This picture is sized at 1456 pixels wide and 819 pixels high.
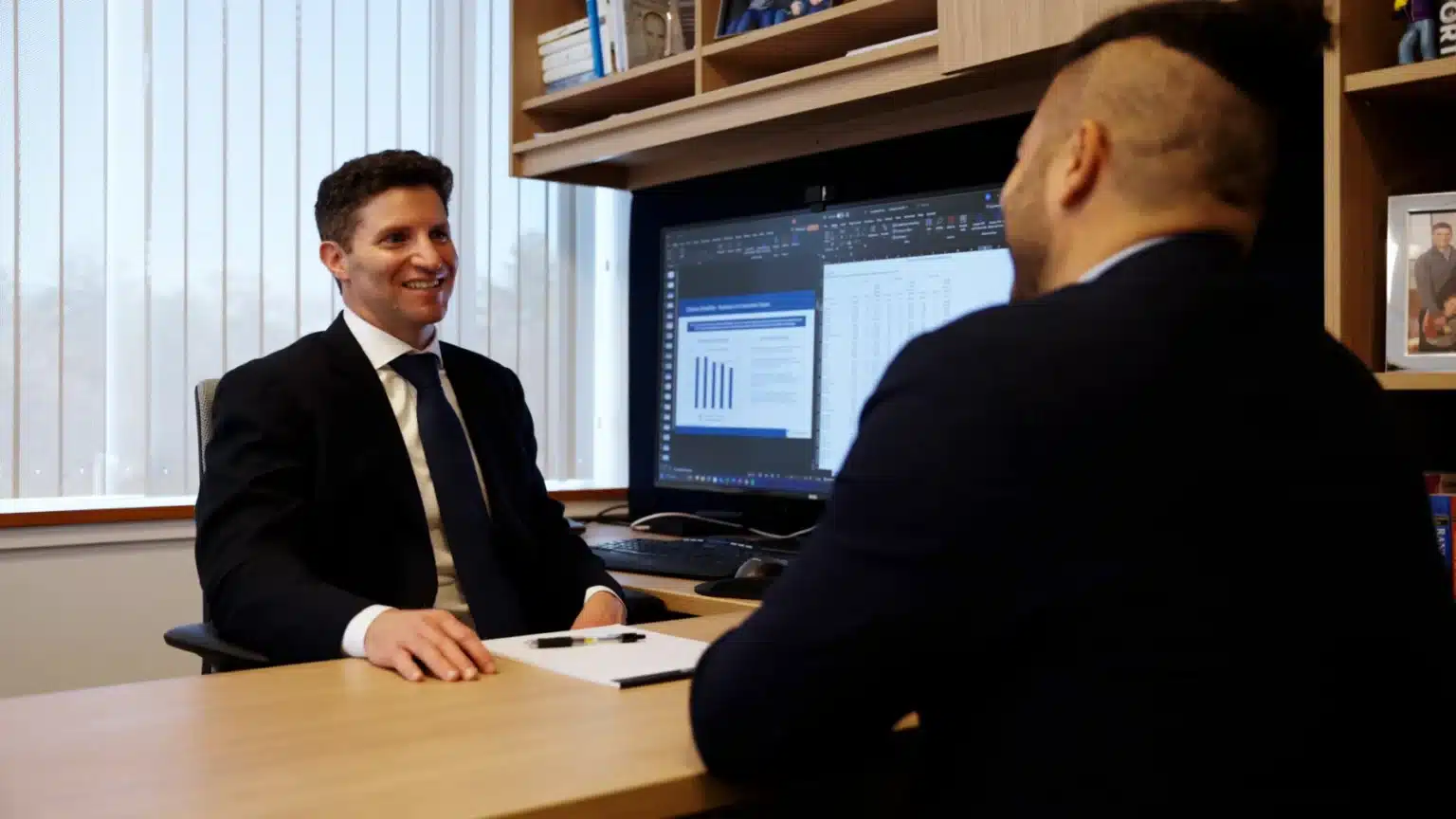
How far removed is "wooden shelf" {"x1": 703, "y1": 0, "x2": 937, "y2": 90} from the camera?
7.47ft

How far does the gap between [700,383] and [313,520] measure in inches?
39.8

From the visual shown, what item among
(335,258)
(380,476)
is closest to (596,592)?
(380,476)

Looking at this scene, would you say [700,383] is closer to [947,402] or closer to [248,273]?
[248,273]

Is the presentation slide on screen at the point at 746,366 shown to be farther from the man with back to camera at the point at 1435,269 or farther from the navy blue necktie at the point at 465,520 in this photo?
the man with back to camera at the point at 1435,269

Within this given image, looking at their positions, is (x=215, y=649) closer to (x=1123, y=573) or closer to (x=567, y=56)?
(x=1123, y=573)

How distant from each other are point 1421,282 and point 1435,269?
0.02m

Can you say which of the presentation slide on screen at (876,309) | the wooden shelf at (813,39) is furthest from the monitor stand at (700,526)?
the wooden shelf at (813,39)

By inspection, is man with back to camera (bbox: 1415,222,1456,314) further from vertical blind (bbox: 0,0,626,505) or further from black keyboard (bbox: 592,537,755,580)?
vertical blind (bbox: 0,0,626,505)

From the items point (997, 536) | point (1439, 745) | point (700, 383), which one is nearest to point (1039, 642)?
point (997, 536)

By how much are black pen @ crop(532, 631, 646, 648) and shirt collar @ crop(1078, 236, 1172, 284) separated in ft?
2.55

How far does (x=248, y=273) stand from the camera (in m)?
2.93

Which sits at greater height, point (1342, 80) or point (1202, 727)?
point (1342, 80)

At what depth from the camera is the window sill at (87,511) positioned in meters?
2.63

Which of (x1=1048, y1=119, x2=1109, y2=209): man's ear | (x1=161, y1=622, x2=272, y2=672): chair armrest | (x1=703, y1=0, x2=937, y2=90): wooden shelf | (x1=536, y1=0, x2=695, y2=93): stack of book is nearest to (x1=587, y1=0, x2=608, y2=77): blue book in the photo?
(x1=536, y1=0, x2=695, y2=93): stack of book
